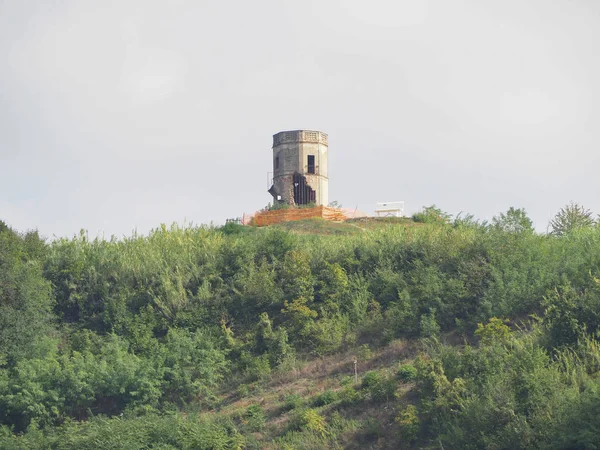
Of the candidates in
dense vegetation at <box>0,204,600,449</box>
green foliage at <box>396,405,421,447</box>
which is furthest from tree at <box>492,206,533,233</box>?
green foliage at <box>396,405,421,447</box>

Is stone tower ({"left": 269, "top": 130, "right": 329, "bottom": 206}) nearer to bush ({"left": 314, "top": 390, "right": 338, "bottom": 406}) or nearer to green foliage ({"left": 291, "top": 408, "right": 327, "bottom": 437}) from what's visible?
bush ({"left": 314, "top": 390, "right": 338, "bottom": 406})

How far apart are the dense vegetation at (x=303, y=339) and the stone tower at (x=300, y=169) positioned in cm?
1530

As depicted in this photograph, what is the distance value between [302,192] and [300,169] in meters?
1.36

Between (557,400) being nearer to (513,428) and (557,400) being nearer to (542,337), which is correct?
(513,428)

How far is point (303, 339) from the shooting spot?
31344mm

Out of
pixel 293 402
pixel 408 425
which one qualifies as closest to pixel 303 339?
pixel 293 402

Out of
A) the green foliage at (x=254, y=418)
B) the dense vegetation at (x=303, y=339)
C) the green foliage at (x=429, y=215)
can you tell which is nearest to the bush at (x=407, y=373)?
the dense vegetation at (x=303, y=339)

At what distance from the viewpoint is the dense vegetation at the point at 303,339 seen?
23844 mm

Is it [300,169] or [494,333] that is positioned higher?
[300,169]

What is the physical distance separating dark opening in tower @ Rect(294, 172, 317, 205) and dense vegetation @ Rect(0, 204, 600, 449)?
15.2m

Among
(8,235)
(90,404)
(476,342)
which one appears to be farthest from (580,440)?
(8,235)

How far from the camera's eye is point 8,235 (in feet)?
122

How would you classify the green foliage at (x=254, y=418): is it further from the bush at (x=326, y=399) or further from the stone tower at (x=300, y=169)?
the stone tower at (x=300, y=169)

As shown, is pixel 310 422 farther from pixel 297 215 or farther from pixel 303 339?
pixel 297 215
